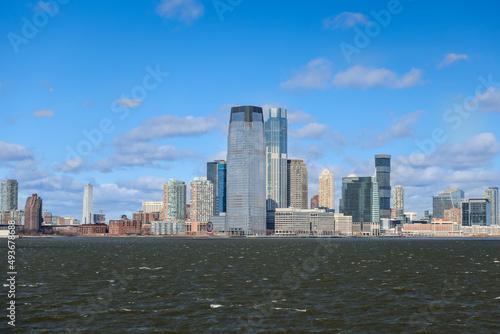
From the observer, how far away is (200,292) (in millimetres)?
72688

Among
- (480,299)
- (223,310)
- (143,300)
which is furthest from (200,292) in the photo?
(480,299)

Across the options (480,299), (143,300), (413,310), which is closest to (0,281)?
(143,300)

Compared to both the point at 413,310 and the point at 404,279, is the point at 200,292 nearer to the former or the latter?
the point at 413,310

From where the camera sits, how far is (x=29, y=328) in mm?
49938

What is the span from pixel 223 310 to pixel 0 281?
39.1 meters

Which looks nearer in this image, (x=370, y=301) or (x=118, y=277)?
(x=370, y=301)

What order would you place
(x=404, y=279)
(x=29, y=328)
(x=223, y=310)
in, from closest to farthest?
(x=29, y=328), (x=223, y=310), (x=404, y=279)

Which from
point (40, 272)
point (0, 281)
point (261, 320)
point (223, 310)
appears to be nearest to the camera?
point (261, 320)

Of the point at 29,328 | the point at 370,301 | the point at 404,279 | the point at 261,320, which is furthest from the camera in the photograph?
the point at 404,279

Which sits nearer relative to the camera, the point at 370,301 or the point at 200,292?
the point at 370,301

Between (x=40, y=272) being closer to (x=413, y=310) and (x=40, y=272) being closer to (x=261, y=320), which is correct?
(x=261, y=320)

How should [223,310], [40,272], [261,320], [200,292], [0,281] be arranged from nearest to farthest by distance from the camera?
→ [261,320] → [223,310] → [200,292] → [0,281] → [40,272]

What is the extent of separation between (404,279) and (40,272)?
58965 mm

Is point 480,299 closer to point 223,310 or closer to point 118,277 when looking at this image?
point 223,310
